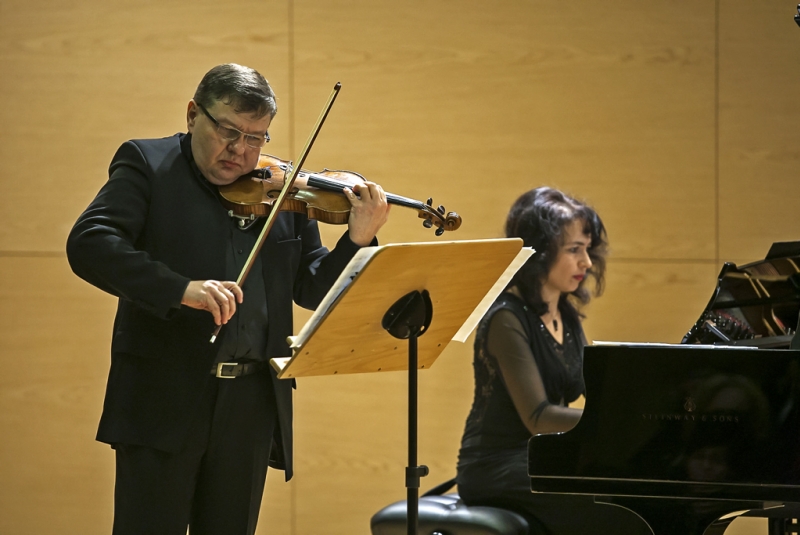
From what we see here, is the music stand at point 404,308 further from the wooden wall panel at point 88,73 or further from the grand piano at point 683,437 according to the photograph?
the wooden wall panel at point 88,73

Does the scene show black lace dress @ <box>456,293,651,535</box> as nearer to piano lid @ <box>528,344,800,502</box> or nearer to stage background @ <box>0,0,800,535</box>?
piano lid @ <box>528,344,800,502</box>

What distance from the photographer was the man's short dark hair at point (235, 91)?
6.31 feet

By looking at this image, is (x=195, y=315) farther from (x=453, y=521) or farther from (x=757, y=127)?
(x=757, y=127)

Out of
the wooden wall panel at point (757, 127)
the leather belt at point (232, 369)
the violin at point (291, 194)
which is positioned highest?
the wooden wall panel at point (757, 127)

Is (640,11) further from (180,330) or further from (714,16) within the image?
(180,330)

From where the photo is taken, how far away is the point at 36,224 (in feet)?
11.5

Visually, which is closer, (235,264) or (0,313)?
(235,264)

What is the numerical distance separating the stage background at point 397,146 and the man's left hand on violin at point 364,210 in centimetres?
147

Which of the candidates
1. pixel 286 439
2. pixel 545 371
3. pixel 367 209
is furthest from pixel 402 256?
pixel 545 371

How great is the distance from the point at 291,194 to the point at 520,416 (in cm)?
99

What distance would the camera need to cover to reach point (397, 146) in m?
3.54

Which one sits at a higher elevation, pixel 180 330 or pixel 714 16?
pixel 714 16

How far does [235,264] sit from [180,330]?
18 centimetres

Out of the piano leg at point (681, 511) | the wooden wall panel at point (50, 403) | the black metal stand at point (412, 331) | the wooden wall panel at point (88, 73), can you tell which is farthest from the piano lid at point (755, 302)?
the wooden wall panel at point (50, 403)
